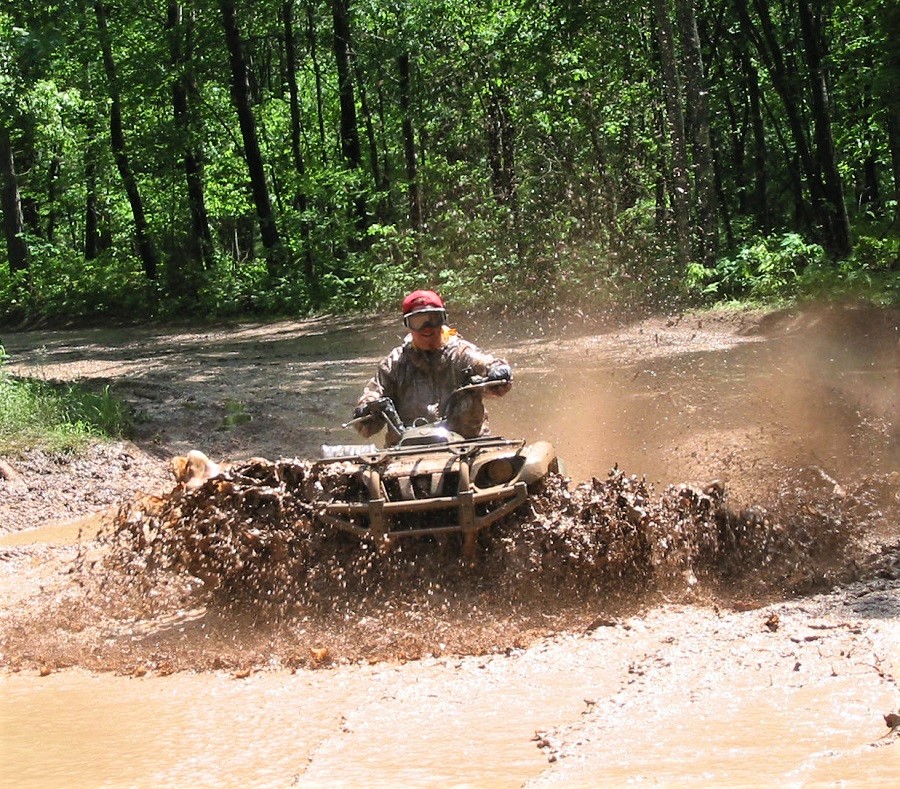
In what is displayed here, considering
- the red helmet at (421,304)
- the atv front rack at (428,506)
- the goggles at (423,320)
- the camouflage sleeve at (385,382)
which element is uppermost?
the red helmet at (421,304)

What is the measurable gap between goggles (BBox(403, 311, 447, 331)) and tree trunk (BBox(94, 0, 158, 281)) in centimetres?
2344

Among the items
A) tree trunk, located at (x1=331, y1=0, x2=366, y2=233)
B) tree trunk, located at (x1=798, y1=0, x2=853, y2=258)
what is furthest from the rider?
tree trunk, located at (x1=331, y1=0, x2=366, y2=233)

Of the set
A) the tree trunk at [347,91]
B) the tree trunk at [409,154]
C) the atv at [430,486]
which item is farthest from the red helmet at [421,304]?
the tree trunk at [347,91]

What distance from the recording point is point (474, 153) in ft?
82.2

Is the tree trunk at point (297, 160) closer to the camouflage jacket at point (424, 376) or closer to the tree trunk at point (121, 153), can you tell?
the tree trunk at point (121, 153)

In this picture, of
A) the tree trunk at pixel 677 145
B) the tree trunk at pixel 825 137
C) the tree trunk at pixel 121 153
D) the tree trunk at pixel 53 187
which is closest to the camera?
the tree trunk at pixel 677 145

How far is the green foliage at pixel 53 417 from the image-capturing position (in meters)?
12.6

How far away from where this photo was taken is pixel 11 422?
42.1 feet

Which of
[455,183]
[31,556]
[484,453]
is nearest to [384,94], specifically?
[455,183]

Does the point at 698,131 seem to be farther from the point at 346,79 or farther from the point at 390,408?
the point at 390,408

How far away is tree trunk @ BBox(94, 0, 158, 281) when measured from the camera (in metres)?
30.4

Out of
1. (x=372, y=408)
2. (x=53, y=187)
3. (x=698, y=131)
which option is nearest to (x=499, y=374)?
(x=372, y=408)

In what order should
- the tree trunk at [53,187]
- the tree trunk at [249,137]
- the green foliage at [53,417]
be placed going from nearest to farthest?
the green foliage at [53,417] < the tree trunk at [249,137] < the tree trunk at [53,187]

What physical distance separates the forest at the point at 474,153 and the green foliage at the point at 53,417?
4694mm
